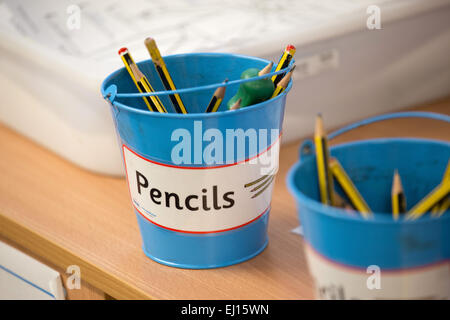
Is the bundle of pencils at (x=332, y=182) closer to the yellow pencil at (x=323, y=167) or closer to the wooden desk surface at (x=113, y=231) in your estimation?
the yellow pencil at (x=323, y=167)

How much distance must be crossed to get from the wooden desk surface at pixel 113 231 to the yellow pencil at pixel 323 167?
12 cm

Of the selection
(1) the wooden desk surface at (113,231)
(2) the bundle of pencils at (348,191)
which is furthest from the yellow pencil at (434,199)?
(1) the wooden desk surface at (113,231)

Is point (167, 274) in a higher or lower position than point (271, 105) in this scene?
lower

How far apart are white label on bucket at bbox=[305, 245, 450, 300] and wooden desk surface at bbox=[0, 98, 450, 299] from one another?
0.33 feet

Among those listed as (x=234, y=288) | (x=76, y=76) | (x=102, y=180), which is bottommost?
(x=234, y=288)

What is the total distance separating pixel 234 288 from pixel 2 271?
332mm

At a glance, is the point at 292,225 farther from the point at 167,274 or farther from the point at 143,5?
the point at 143,5

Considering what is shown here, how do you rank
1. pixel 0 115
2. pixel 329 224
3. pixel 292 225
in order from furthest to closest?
1. pixel 0 115
2. pixel 292 225
3. pixel 329 224

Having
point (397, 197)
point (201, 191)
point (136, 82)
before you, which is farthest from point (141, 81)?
point (397, 197)

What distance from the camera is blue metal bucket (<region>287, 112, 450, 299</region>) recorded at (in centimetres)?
39

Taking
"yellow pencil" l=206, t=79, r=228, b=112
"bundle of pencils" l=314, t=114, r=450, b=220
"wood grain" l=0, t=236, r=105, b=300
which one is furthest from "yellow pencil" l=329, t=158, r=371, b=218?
"wood grain" l=0, t=236, r=105, b=300

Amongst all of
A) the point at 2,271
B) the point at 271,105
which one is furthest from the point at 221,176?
the point at 2,271

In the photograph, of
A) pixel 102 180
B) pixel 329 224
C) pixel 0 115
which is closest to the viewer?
pixel 329 224

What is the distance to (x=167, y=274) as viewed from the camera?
1.82 feet
